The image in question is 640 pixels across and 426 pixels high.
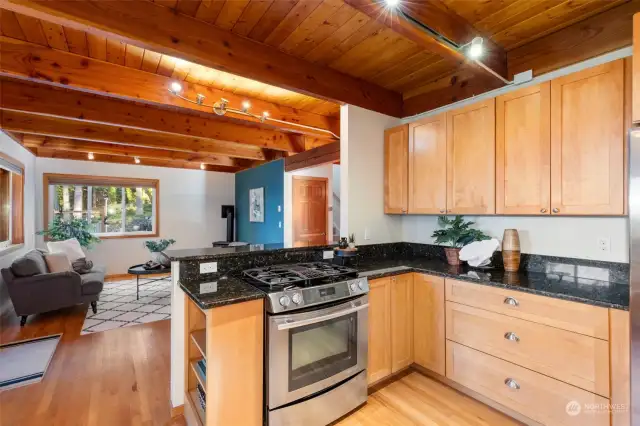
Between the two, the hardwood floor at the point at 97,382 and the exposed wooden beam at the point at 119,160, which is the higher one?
the exposed wooden beam at the point at 119,160

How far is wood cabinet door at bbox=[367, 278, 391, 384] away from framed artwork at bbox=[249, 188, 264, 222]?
14.8 feet

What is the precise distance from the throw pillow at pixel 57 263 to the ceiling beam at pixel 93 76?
2697mm

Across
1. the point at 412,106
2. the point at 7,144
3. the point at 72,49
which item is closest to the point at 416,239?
the point at 412,106

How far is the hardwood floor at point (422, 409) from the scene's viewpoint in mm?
2012

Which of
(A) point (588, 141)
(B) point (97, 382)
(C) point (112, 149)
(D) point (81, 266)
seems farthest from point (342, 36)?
(D) point (81, 266)

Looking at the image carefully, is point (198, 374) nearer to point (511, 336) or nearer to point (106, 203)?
point (511, 336)

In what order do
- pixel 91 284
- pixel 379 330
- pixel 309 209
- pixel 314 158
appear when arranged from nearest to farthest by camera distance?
pixel 379 330 < pixel 91 284 < pixel 314 158 < pixel 309 209

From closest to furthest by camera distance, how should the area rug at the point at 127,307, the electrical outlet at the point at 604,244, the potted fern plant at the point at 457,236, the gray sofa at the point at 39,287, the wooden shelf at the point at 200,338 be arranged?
the wooden shelf at the point at 200,338 → the electrical outlet at the point at 604,244 → the potted fern plant at the point at 457,236 → the gray sofa at the point at 39,287 → the area rug at the point at 127,307

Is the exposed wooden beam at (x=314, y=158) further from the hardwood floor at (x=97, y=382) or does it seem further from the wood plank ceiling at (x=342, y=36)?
the hardwood floor at (x=97, y=382)

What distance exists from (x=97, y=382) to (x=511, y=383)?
313cm

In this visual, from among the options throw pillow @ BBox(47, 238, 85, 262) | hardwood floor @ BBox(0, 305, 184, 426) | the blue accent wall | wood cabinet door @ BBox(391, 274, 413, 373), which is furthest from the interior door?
throw pillow @ BBox(47, 238, 85, 262)

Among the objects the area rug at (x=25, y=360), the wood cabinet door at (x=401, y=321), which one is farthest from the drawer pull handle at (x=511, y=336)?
the area rug at (x=25, y=360)

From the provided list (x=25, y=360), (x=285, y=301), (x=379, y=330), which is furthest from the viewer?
(x=25, y=360)

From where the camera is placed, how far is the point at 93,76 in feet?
8.46
